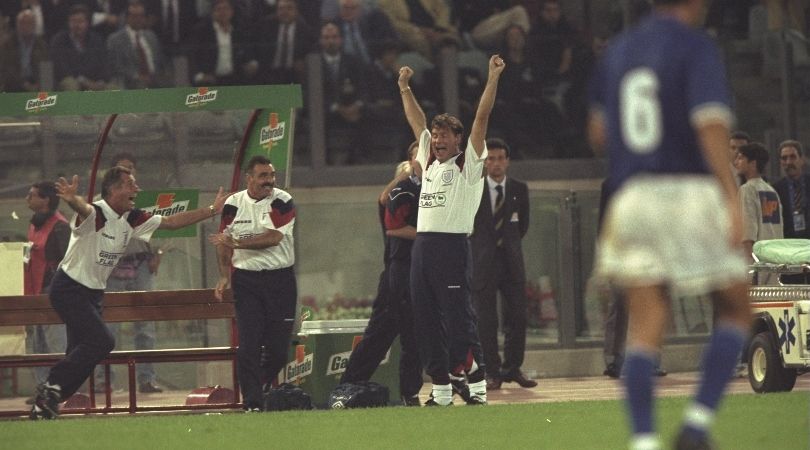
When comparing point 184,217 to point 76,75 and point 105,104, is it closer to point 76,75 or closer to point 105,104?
point 105,104

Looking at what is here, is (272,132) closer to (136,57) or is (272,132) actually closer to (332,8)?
(136,57)

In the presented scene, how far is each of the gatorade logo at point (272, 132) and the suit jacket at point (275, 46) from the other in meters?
4.13

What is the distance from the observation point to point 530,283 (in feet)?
53.0

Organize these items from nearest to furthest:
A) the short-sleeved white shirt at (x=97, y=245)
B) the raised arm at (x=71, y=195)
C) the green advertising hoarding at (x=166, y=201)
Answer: the raised arm at (x=71, y=195), the short-sleeved white shirt at (x=97, y=245), the green advertising hoarding at (x=166, y=201)

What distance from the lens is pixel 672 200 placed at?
5746mm

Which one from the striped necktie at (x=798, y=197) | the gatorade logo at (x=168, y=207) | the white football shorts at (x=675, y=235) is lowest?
the white football shorts at (x=675, y=235)

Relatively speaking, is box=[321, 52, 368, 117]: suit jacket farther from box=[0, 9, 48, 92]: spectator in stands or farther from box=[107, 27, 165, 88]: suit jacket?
box=[0, 9, 48, 92]: spectator in stands

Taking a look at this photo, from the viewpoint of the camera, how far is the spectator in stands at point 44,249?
1351 centimetres

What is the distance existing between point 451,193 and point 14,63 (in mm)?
7891

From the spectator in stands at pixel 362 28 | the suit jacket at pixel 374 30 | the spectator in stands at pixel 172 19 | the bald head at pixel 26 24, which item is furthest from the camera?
the spectator in stands at pixel 172 19

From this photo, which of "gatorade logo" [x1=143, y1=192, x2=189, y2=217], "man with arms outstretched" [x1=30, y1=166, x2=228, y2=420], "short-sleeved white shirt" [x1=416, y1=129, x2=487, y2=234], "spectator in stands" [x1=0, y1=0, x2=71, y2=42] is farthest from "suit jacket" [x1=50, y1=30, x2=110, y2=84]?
"short-sleeved white shirt" [x1=416, y1=129, x2=487, y2=234]

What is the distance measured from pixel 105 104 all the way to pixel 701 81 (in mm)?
7428

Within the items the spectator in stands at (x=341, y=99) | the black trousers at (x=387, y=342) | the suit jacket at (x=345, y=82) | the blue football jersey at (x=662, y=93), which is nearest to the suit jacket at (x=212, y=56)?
the spectator in stands at (x=341, y=99)

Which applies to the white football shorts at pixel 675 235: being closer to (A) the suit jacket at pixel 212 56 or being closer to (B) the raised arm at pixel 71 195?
(B) the raised arm at pixel 71 195
